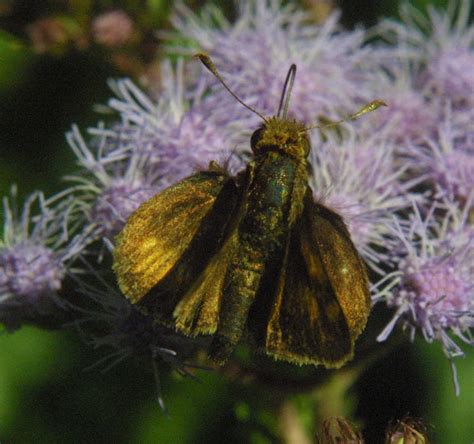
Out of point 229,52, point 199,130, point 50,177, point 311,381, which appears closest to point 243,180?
A: point 199,130

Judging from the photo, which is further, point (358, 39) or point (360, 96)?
point (358, 39)

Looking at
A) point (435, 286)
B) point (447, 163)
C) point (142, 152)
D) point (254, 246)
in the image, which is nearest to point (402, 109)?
point (447, 163)

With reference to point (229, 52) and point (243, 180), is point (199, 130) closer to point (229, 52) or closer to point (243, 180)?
point (229, 52)

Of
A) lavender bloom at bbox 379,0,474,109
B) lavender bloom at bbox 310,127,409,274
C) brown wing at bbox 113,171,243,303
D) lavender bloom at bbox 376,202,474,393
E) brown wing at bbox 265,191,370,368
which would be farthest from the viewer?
lavender bloom at bbox 379,0,474,109

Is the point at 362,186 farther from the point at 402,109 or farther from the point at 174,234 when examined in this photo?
the point at 174,234

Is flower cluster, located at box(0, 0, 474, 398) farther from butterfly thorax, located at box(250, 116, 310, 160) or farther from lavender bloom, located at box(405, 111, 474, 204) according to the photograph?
butterfly thorax, located at box(250, 116, 310, 160)

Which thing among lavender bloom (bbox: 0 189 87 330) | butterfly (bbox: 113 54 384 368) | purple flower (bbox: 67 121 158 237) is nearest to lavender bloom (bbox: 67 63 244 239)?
purple flower (bbox: 67 121 158 237)
